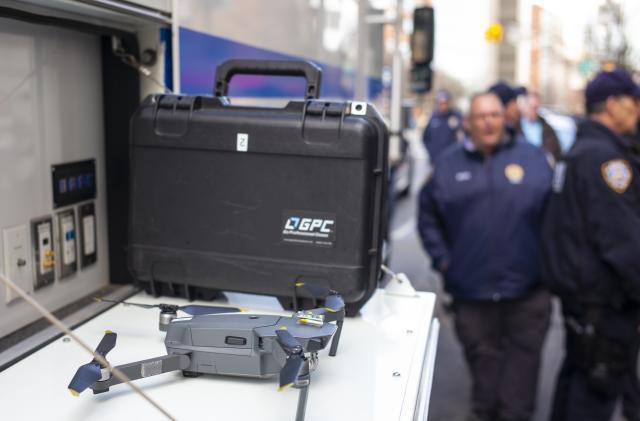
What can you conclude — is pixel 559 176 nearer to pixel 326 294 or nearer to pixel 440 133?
pixel 326 294

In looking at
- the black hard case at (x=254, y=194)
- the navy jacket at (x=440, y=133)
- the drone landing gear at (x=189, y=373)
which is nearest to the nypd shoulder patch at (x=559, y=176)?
the black hard case at (x=254, y=194)

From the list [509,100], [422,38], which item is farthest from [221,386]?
[509,100]

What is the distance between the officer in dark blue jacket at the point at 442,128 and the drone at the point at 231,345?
9938mm

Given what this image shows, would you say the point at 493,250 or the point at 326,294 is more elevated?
the point at 326,294

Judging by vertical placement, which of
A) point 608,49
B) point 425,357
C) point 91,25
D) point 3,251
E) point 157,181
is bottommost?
point 425,357

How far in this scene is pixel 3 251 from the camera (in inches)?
70.2

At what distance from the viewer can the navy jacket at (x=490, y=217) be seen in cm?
405

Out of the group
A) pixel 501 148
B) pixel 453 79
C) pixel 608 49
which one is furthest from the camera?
pixel 453 79

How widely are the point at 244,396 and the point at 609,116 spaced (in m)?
3.03

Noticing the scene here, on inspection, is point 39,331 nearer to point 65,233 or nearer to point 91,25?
point 65,233

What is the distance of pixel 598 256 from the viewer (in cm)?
360

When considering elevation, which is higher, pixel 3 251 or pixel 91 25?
pixel 91 25

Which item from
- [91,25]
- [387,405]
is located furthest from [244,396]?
[91,25]

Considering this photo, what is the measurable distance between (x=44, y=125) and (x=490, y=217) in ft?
8.75
